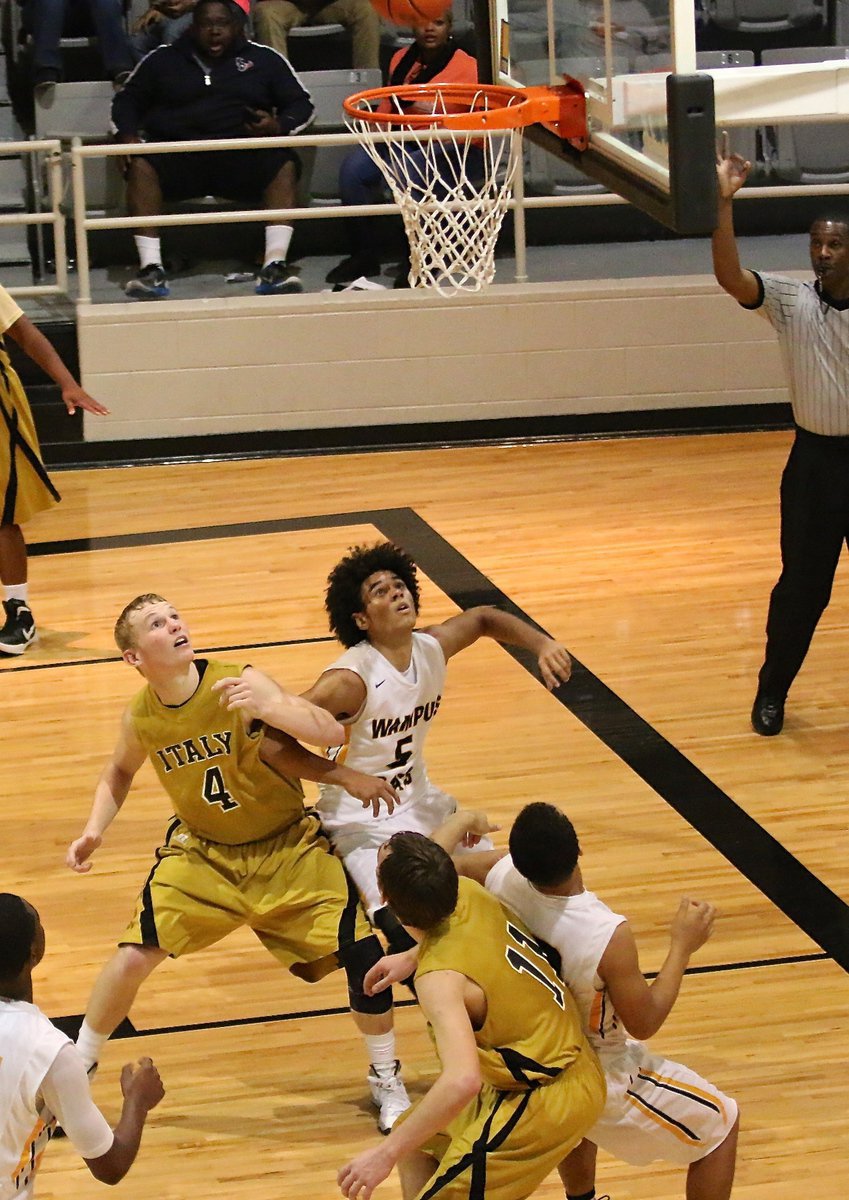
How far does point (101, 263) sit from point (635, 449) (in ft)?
12.6

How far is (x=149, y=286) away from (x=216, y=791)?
A: 676 centimetres

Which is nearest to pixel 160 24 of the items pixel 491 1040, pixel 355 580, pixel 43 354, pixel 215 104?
pixel 215 104

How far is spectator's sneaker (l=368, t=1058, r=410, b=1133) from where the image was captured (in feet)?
12.9

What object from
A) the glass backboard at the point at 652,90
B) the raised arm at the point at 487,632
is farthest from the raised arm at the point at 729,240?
the raised arm at the point at 487,632

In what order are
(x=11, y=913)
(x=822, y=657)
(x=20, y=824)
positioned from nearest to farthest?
(x=11, y=913)
(x=20, y=824)
(x=822, y=657)

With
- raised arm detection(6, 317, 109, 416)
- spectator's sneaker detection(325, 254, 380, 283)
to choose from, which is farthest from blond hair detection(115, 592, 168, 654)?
spectator's sneaker detection(325, 254, 380, 283)

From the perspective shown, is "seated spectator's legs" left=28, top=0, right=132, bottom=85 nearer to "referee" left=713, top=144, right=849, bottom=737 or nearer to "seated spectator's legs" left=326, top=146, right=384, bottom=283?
"seated spectator's legs" left=326, top=146, right=384, bottom=283

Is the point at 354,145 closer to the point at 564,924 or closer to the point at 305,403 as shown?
the point at 305,403

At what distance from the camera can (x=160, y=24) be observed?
11.4m

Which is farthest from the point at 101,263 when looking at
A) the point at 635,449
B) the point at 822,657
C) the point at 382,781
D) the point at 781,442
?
the point at 382,781

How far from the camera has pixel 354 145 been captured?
36.2 ft

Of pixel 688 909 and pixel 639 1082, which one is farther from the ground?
pixel 688 909

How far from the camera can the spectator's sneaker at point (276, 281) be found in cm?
→ 1034

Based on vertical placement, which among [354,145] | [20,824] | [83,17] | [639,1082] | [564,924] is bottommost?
[20,824]
